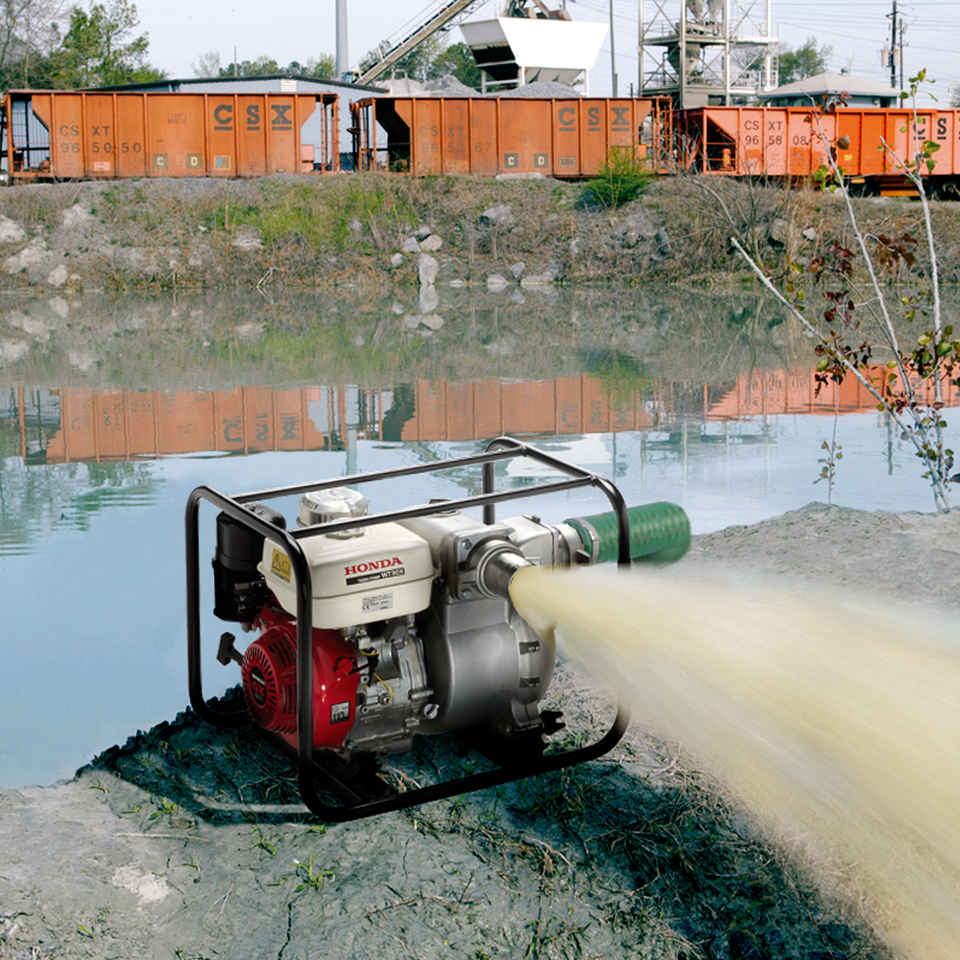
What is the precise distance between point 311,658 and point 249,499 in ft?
2.41

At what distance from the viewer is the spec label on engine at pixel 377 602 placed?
3801mm

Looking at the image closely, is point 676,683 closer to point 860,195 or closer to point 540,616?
point 540,616

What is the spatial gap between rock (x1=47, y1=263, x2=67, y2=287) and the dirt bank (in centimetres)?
4

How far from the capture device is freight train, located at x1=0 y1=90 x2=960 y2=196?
110ft

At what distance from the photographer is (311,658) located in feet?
12.1

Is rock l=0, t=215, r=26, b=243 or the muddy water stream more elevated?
rock l=0, t=215, r=26, b=243

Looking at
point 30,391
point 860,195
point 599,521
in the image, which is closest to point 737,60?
point 860,195

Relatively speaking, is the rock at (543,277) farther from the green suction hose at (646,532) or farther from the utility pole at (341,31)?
the green suction hose at (646,532)

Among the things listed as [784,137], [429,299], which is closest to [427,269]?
[429,299]

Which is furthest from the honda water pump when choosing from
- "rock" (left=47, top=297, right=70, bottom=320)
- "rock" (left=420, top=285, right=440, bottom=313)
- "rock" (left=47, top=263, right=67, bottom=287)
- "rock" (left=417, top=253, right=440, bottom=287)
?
"rock" (left=47, top=263, right=67, bottom=287)

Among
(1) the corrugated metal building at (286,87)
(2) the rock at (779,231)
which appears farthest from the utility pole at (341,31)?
(2) the rock at (779,231)

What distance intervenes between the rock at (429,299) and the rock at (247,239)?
15.8 ft

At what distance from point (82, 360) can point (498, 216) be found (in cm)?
1831

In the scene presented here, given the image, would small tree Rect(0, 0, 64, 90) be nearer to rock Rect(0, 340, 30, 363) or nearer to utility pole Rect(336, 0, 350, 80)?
utility pole Rect(336, 0, 350, 80)
